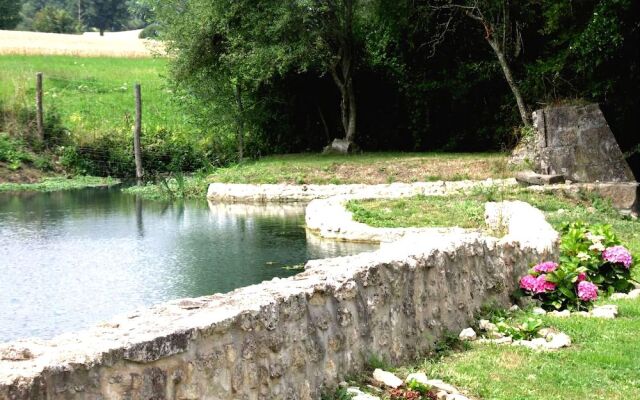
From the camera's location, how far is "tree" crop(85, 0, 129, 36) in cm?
10012

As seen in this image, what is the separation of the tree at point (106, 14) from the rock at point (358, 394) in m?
97.9

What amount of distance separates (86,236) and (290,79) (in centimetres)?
1502

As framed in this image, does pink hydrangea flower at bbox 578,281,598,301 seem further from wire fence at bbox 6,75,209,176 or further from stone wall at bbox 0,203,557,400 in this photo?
wire fence at bbox 6,75,209,176

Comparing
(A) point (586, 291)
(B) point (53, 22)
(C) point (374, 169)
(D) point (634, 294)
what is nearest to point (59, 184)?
(C) point (374, 169)

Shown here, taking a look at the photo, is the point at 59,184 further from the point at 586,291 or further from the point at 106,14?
the point at 106,14

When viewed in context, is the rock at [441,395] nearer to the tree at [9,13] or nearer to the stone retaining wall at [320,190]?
the stone retaining wall at [320,190]

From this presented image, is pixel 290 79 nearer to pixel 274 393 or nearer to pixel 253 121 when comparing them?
pixel 253 121

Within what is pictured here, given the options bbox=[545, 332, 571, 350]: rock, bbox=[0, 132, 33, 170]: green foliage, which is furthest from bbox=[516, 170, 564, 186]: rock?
bbox=[0, 132, 33, 170]: green foliage

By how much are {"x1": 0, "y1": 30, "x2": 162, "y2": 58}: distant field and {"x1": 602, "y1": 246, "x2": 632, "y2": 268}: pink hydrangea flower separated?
136 ft

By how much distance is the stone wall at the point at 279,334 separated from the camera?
4246 mm

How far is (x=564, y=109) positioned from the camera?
21.7 meters

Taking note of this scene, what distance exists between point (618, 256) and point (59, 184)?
77.2 ft

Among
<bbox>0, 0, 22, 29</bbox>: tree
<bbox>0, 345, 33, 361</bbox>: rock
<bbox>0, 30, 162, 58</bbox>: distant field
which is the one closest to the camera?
<bbox>0, 345, 33, 361</bbox>: rock

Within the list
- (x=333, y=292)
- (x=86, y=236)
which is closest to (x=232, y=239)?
(x=86, y=236)
